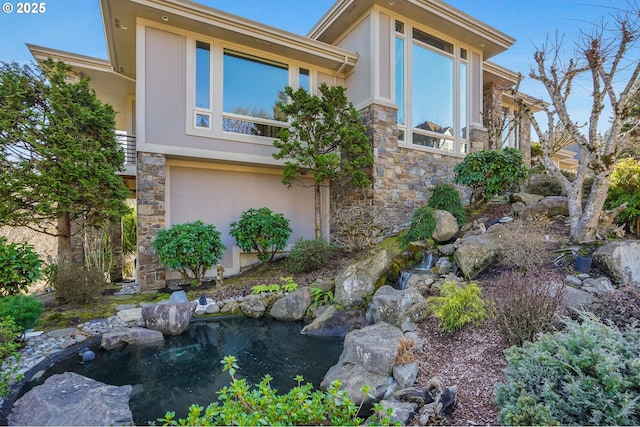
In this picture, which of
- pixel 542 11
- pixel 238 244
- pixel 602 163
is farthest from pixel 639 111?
pixel 238 244

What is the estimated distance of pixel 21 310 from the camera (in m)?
4.07

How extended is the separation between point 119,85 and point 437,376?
11.8 m

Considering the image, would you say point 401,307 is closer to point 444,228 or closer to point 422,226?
point 422,226

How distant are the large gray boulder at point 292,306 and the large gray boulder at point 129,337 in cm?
197

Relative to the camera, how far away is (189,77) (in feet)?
25.1

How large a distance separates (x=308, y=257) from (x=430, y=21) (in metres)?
7.46

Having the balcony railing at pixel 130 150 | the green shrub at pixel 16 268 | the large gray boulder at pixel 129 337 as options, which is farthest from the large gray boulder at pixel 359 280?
the balcony railing at pixel 130 150

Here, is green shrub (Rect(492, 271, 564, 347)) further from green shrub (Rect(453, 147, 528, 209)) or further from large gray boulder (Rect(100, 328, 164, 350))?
green shrub (Rect(453, 147, 528, 209))

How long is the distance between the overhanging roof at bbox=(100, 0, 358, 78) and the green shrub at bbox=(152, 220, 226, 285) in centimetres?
463

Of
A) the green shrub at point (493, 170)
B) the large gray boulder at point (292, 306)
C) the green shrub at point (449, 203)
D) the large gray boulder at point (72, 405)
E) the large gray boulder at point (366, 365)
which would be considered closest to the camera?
the large gray boulder at point (72, 405)

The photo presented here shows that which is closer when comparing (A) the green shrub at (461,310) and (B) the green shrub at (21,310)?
(A) the green shrub at (461,310)

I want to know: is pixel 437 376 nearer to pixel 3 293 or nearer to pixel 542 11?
pixel 3 293

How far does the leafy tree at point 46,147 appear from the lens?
5773mm

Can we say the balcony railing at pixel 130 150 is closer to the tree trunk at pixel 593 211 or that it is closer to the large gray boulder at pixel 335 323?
the large gray boulder at pixel 335 323
